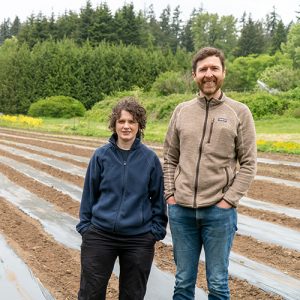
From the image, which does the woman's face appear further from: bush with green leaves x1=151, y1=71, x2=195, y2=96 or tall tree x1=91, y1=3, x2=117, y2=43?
tall tree x1=91, y1=3, x2=117, y2=43

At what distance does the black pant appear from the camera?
2.90m

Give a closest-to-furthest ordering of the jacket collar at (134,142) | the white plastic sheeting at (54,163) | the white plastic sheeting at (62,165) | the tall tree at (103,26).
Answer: the jacket collar at (134,142), the white plastic sheeting at (62,165), the white plastic sheeting at (54,163), the tall tree at (103,26)

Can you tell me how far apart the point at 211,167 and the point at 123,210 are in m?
0.57

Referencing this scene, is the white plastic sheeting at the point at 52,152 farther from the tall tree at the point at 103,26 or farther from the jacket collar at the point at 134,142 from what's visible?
the tall tree at the point at 103,26

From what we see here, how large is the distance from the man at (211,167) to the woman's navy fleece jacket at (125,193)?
11 centimetres

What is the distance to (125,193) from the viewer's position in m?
2.89

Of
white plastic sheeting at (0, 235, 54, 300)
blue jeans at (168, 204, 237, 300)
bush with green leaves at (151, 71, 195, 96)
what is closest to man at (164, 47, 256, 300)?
blue jeans at (168, 204, 237, 300)

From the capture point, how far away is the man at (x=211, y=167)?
2855mm

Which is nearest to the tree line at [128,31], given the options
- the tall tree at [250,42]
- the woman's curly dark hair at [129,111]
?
the tall tree at [250,42]

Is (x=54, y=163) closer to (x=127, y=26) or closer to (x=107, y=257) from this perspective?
(x=107, y=257)

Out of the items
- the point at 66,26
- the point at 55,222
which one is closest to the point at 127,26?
the point at 66,26

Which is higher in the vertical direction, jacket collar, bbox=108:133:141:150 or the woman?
jacket collar, bbox=108:133:141:150

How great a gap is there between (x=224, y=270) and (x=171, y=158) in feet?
2.47

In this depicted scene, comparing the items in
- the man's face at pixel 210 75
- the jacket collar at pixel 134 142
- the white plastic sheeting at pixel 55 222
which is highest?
the man's face at pixel 210 75
